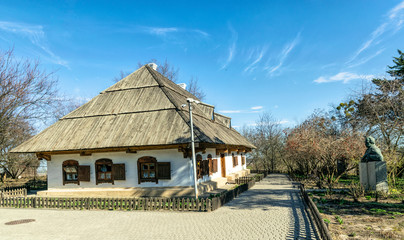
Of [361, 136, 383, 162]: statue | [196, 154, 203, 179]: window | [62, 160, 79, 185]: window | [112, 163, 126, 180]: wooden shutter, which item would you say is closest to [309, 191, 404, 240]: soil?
[361, 136, 383, 162]: statue

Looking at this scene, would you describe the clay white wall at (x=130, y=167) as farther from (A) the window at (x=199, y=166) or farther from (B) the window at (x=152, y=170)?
(A) the window at (x=199, y=166)

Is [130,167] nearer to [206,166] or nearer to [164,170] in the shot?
[164,170]

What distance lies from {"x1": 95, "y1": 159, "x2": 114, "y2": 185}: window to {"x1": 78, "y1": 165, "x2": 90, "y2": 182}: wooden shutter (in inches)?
24.3

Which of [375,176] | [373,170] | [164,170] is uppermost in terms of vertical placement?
[164,170]

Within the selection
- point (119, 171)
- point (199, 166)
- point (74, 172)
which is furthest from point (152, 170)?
point (74, 172)

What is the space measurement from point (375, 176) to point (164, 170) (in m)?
12.0

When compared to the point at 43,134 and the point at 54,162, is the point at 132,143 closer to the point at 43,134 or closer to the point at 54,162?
the point at 54,162

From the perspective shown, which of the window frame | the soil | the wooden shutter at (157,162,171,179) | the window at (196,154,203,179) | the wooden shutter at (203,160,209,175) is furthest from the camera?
the wooden shutter at (203,160,209,175)

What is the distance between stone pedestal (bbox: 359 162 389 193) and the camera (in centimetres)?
1530

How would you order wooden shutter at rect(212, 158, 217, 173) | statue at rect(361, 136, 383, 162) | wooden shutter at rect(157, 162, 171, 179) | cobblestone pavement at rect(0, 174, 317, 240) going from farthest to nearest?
wooden shutter at rect(212, 158, 217, 173) → wooden shutter at rect(157, 162, 171, 179) → statue at rect(361, 136, 383, 162) → cobblestone pavement at rect(0, 174, 317, 240)

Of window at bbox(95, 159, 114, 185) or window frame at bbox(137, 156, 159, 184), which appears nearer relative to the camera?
window frame at bbox(137, 156, 159, 184)

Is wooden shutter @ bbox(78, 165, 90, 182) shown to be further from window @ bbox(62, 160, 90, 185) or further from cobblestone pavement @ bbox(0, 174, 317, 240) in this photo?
cobblestone pavement @ bbox(0, 174, 317, 240)

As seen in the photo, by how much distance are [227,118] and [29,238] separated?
2115cm

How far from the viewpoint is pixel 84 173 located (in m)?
17.6
